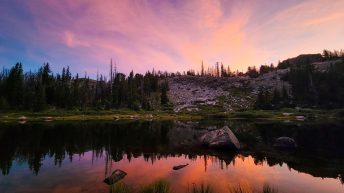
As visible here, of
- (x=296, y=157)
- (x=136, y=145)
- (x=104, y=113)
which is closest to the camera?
(x=296, y=157)

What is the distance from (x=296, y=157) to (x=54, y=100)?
129 meters

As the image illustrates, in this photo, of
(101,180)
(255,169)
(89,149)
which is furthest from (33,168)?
(255,169)

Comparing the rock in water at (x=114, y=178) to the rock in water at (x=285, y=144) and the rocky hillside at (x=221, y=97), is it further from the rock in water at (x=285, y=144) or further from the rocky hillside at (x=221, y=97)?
the rocky hillside at (x=221, y=97)

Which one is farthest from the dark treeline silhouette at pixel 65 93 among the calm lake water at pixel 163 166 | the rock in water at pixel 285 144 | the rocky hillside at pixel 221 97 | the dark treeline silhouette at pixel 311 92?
the rock in water at pixel 285 144

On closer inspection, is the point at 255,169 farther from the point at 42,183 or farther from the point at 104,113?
the point at 104,113

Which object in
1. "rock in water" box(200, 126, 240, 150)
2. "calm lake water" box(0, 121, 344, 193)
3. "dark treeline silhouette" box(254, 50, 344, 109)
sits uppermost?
"dark treeline silhouette" box(254, 50, 344, 109)

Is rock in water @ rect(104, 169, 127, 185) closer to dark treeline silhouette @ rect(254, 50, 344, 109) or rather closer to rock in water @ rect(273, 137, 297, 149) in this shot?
rock in water @ rect(273, 137, 297, 149)

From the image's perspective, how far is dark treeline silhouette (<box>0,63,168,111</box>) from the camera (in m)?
122

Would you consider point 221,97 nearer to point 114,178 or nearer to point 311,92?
point 311,92

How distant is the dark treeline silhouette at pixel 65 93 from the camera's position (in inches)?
4798

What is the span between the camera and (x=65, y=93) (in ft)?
449

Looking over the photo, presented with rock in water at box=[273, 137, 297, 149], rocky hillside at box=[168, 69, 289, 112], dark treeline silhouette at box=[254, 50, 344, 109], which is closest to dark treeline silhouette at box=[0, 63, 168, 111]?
rocky hillside at box=[168, 69, 289, 112]

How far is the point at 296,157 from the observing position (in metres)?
31.1

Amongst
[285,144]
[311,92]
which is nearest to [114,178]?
[285,144]
